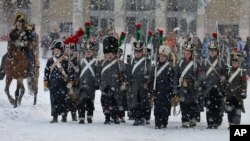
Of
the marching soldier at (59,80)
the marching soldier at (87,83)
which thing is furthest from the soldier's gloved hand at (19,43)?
the marching soldier at (87,83)

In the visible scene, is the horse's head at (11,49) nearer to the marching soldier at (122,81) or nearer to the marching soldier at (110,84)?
the marching soldier at (110,84)

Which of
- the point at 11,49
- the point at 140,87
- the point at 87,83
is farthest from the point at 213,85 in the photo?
the point at 11,49

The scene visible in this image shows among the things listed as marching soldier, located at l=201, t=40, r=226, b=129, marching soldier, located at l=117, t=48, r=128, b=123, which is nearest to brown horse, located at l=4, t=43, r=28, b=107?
marching soldier, located at l=117, t=48, r=128, b=123

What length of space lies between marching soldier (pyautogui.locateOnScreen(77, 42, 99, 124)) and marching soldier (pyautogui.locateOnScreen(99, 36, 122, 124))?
19 cm

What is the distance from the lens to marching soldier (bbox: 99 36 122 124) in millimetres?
13133

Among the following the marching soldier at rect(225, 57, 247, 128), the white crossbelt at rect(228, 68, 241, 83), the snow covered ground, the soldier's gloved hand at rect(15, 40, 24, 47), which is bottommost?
the snow covered ground

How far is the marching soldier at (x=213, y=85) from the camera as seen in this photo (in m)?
12.8

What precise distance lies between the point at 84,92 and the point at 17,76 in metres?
2.77

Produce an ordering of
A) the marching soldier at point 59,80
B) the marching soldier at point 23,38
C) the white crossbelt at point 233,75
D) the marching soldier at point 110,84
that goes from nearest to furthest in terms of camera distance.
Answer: the white crossbelt at point 233,75 → the marching soldier at point 110,84 → the marching soldier at point 59,80 → the marching soldier at point 23,38

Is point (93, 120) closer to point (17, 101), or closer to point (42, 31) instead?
point (17, 101)

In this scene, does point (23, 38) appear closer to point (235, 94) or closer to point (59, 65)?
point (59, 65)

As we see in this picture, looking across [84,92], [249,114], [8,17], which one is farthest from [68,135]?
[8,17]

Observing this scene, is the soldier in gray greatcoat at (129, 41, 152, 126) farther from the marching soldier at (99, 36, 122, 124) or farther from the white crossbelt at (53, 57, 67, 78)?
the white crossbelt at (53, 57, 67, 78)

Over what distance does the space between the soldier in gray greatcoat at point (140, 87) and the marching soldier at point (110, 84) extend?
1.05 ft
